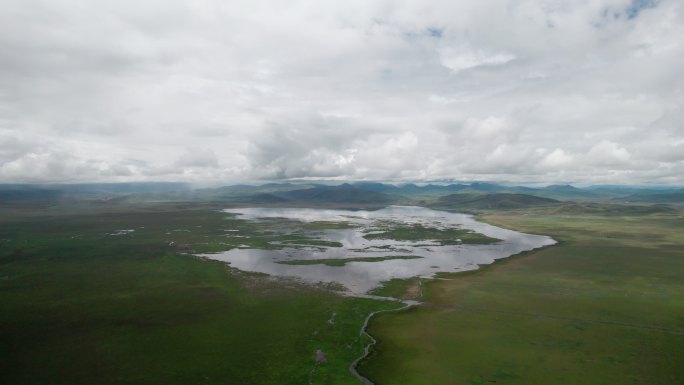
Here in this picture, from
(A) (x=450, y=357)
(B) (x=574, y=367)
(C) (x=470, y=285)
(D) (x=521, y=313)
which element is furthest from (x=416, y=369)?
(C) (x=470, y=285)

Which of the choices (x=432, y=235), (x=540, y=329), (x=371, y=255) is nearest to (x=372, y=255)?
(x=371, y=255)

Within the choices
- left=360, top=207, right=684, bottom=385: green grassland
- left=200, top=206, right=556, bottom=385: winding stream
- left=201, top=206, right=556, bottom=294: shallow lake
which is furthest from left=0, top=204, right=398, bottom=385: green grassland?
left=201, top=206, right=556, bottom=294: shallow lake

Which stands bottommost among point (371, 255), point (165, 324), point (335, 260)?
point (371, 255)

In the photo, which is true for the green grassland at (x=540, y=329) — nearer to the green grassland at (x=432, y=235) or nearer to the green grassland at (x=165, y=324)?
the green grassland at (x=165, y=324)

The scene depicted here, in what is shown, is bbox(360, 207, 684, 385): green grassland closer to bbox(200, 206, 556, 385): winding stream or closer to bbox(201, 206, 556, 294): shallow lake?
bbox(200, 206, 556, 385): winding stream

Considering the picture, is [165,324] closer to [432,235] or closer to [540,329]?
[540,329]

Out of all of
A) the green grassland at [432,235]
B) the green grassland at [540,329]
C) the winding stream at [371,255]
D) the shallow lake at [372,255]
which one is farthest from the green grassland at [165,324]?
the green grassland at [432,235]

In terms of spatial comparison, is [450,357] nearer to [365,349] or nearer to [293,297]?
[365,349]

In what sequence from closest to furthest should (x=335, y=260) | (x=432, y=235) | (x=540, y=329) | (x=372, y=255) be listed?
(x=540, y=329) → (x=335, y=260) → (x=372, y=255) → (x=432, y=235)
